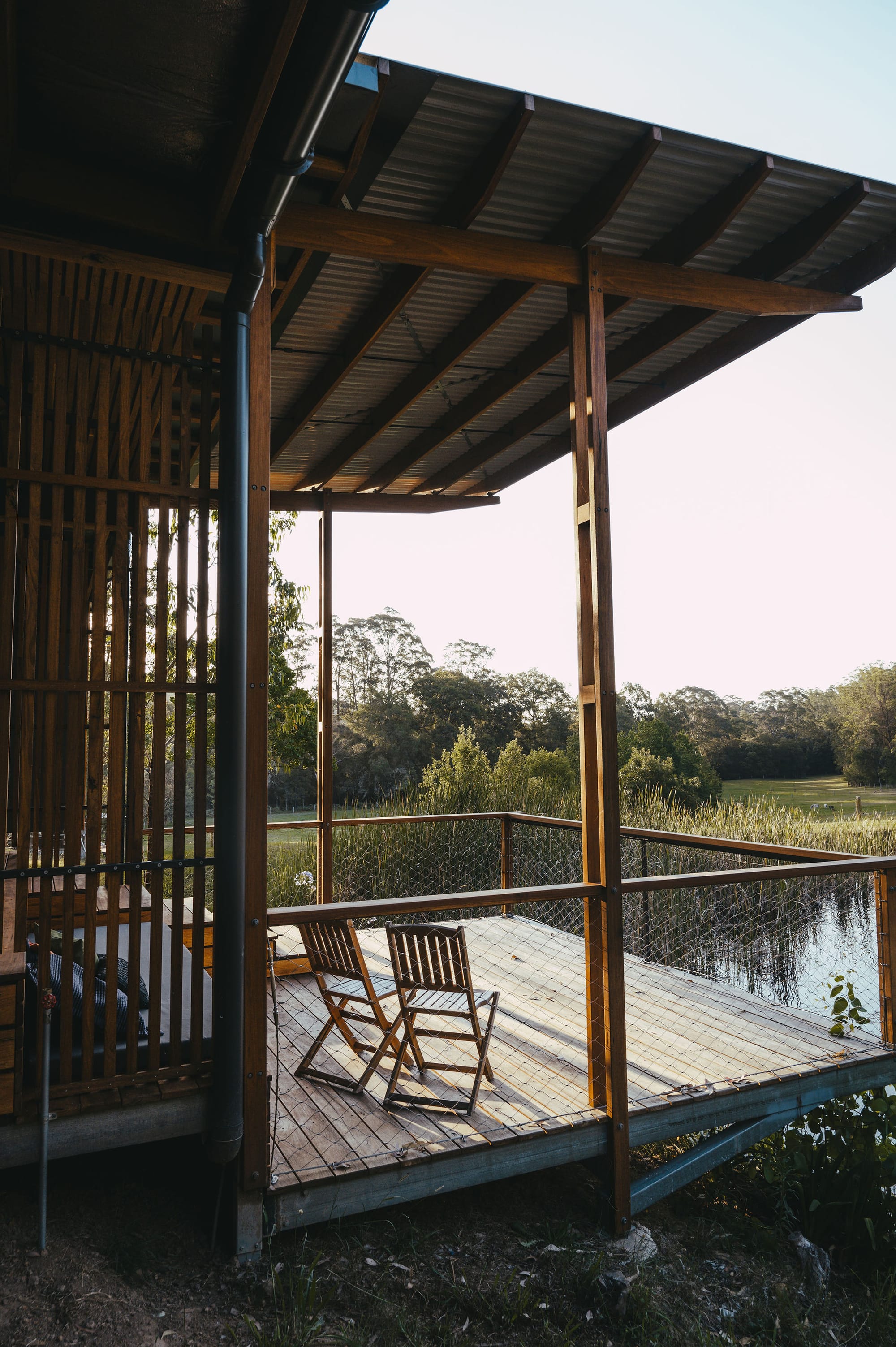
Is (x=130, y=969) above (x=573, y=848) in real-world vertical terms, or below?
above

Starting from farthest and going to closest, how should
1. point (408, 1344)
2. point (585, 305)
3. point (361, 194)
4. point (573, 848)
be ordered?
point (573, 848) < point (585, 305) < point (361, 194) < point (408, 1344)

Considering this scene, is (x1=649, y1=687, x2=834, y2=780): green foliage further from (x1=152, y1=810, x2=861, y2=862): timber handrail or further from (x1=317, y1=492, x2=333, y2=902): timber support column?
(x1=317, y1=492, x2=333, y2=902): timber support column

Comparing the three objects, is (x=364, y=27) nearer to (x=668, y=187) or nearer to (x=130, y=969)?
(x=668, y=187)

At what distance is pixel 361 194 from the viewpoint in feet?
10.8

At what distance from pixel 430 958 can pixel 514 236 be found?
3.18m

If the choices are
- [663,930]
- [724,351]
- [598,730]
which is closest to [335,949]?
[598,730]

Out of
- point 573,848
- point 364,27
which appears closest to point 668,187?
point 364,27

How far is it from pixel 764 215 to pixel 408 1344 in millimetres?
4560

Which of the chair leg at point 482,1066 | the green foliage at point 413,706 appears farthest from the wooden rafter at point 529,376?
the green foliage at point 413,706

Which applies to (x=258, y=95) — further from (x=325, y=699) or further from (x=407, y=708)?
(x=407, y=708)

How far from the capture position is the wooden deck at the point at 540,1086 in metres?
3.04

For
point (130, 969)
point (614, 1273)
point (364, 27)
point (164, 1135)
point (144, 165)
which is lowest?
point (614, 1273)

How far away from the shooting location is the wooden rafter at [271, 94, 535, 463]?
120 inches

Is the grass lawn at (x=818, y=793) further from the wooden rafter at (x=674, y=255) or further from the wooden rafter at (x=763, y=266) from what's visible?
the wooden rafter at (x=763, y=266)
